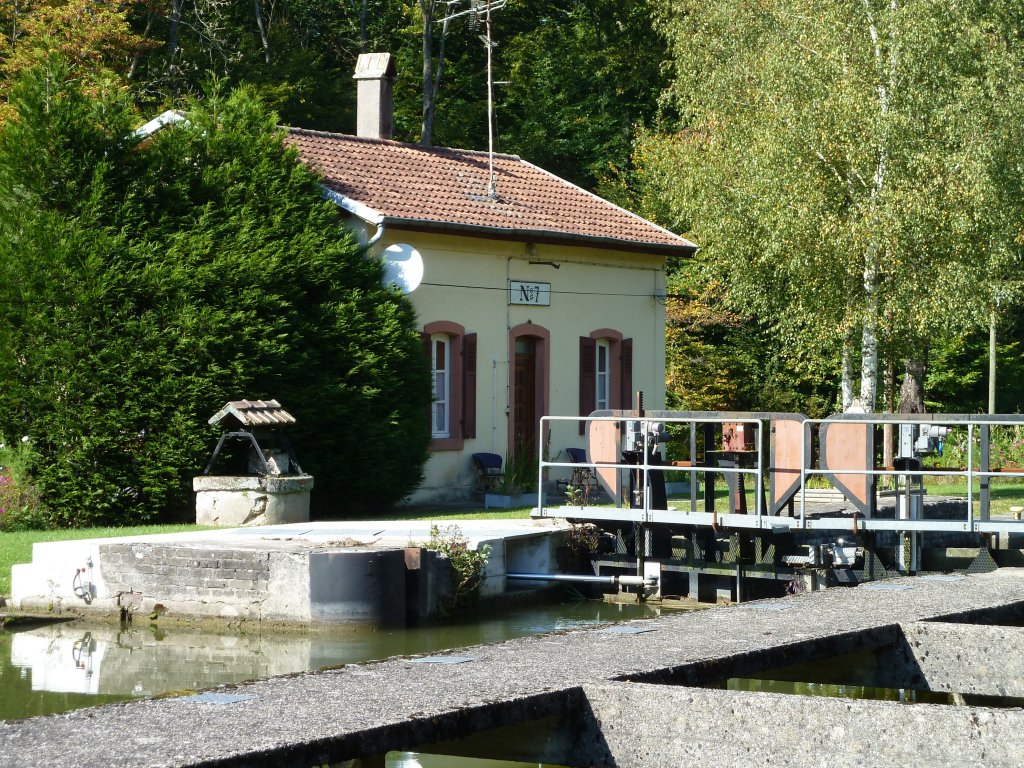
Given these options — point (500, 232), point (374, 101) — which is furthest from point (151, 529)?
point (374, 101)

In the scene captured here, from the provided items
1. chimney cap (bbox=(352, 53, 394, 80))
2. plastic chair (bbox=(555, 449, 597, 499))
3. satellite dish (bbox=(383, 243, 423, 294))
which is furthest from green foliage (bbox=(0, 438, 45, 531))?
chimney cap (bbox=(352, 53, 394, 80))

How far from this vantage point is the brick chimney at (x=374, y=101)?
2422 centimetres

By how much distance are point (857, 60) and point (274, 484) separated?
12.3m

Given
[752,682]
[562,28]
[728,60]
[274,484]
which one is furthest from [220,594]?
[562,28]

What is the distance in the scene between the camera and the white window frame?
21.6m

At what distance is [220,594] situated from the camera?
1370cm

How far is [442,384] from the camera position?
858 inches

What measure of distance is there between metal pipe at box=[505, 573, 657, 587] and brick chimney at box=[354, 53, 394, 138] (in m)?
11.3

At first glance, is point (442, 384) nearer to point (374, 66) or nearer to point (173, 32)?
point (374, 66)

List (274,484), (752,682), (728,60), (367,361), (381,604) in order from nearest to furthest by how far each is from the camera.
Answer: (752,682), (381,604), (274,484), (367,361), (728,60)

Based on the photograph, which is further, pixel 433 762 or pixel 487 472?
pixel 487 472

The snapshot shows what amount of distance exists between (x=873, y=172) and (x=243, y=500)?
1191 centimetres

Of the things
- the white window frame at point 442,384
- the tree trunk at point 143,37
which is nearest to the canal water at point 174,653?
the white window frame at point 442,384

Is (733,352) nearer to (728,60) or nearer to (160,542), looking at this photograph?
(728,60)
